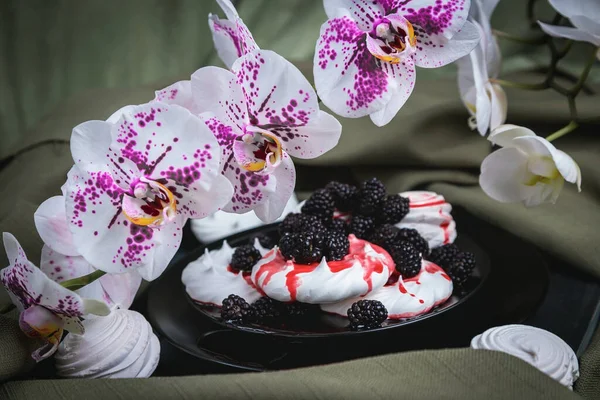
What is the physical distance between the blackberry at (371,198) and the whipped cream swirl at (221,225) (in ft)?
0.67

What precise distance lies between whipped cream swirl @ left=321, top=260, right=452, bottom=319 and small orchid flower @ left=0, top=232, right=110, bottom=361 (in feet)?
1.07

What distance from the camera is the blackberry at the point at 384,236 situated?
98 cm

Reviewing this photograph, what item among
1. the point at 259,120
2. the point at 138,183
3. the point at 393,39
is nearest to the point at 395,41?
the point at 393,39

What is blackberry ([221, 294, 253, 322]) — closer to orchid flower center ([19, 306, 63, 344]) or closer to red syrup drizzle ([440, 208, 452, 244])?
orchid flower center ([19, 306, 63, 344])

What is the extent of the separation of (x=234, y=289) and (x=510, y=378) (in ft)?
1.27

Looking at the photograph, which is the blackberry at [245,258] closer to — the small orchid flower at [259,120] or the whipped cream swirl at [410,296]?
the whipped cream swirl at [410,296]

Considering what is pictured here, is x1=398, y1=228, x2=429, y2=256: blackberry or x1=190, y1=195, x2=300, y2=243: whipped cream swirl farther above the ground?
x1=398, y1=228, x2=429, y2=256: blackberry

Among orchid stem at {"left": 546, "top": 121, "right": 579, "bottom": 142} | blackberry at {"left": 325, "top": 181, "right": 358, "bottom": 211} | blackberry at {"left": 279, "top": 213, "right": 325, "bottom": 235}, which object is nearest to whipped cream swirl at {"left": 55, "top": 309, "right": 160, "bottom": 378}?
blackberry at {"left": 279, "top": 213, "right": 325, "bottom": 235}

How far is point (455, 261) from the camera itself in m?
0.98

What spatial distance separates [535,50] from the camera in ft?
5.45

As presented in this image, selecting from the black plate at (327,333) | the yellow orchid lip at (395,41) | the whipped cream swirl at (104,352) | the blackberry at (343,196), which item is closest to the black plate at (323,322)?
the black plate at (327,333)

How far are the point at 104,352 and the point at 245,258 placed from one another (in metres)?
0.24

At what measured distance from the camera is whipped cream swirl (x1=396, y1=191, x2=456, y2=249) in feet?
3.54

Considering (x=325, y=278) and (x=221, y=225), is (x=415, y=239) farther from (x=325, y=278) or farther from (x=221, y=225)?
(x=221, y=225)
